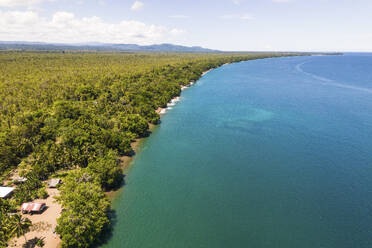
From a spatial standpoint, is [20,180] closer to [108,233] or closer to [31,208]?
[31,208]

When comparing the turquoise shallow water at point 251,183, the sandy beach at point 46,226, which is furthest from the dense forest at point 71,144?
the turquoise shallow water at point 251,183

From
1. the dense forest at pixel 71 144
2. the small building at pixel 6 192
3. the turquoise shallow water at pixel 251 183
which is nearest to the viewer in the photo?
the dense forest at pixel 71 144

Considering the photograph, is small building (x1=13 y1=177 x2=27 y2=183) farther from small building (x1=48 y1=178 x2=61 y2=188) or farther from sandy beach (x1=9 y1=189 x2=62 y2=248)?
sandy beach (x1=9 y1=189 x2=62 y2=248)

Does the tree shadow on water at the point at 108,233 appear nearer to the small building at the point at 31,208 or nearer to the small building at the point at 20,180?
the small building at the point at 31,208

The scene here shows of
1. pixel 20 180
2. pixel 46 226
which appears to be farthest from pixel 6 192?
pixel 46 226

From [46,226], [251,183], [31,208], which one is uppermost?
[31,208]

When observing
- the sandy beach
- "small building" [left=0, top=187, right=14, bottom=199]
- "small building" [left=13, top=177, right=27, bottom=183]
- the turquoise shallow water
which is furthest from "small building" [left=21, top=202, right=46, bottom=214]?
the turquoise shallow water
